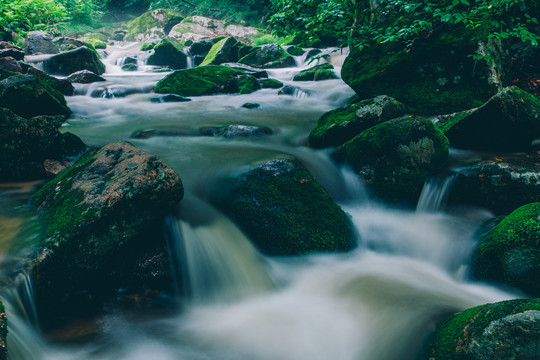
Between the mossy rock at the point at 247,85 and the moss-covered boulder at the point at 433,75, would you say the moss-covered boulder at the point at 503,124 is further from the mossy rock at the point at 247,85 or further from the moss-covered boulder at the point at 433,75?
the mossy rock at the point at 247,85

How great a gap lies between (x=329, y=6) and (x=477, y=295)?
6317mm

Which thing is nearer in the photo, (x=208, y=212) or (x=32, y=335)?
(x=32, y=335)

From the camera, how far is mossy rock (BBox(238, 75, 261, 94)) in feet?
36.3

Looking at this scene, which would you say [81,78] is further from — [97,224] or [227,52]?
[97,224]

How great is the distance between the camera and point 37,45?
17.2 metres

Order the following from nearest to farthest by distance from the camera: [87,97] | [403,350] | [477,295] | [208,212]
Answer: [403,350], [477,295], [208,212], [87,97]

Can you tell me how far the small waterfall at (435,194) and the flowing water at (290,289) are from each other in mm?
14

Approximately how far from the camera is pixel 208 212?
364 centimetres

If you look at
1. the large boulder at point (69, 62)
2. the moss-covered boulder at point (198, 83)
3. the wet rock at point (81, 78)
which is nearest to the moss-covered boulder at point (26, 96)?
the moss-covered boulder at point (198, 83)


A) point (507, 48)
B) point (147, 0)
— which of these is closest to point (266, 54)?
point (507, 48)

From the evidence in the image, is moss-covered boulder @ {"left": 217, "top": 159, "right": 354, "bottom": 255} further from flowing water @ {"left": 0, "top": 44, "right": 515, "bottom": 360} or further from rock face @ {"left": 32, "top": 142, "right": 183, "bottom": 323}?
rock face @ {"left": 32, "top": 142, "right": 183, "bottom": 323}

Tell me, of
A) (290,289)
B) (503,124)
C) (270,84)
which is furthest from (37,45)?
(503,124)

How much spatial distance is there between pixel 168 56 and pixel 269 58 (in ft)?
26.6

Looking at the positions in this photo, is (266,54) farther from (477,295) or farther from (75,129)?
(477,295)
